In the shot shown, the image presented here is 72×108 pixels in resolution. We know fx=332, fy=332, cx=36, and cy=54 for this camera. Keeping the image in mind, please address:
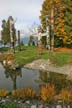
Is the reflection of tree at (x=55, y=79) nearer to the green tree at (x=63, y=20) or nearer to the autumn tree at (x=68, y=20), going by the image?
the autumn tree at (x=68, y=20)

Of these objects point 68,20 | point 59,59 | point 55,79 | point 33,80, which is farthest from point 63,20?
point 33,80

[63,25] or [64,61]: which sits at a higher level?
[63,25]

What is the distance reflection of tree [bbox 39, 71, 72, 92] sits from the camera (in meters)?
38.2

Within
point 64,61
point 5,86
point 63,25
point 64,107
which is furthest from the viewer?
point 63,25

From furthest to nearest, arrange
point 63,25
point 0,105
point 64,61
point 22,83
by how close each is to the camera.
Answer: point 63,25, point 64,61, point 22,83, point 0,105

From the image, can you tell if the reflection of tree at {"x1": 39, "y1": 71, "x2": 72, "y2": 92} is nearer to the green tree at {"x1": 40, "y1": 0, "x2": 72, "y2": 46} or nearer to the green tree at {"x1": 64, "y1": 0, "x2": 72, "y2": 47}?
the green tree at {"x1": 64, "y1": 0, "x2": 72, "y2": 47}

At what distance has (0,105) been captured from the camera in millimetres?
20812

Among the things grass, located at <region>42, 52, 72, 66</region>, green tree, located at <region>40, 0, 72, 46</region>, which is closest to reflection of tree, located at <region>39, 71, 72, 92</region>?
grass, located at <region>42, 52, 72, 66</region>

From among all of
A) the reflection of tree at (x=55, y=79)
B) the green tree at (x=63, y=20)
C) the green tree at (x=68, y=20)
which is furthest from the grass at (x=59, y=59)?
the green tree at (x=63, y=20)

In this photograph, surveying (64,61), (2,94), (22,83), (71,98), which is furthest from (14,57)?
(71,98)

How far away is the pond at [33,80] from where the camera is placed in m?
38.0

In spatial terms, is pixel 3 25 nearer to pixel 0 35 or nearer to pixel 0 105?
pixel 0 35

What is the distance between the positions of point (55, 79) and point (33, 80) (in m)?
2.86

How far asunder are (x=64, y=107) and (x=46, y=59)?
34.0 m
